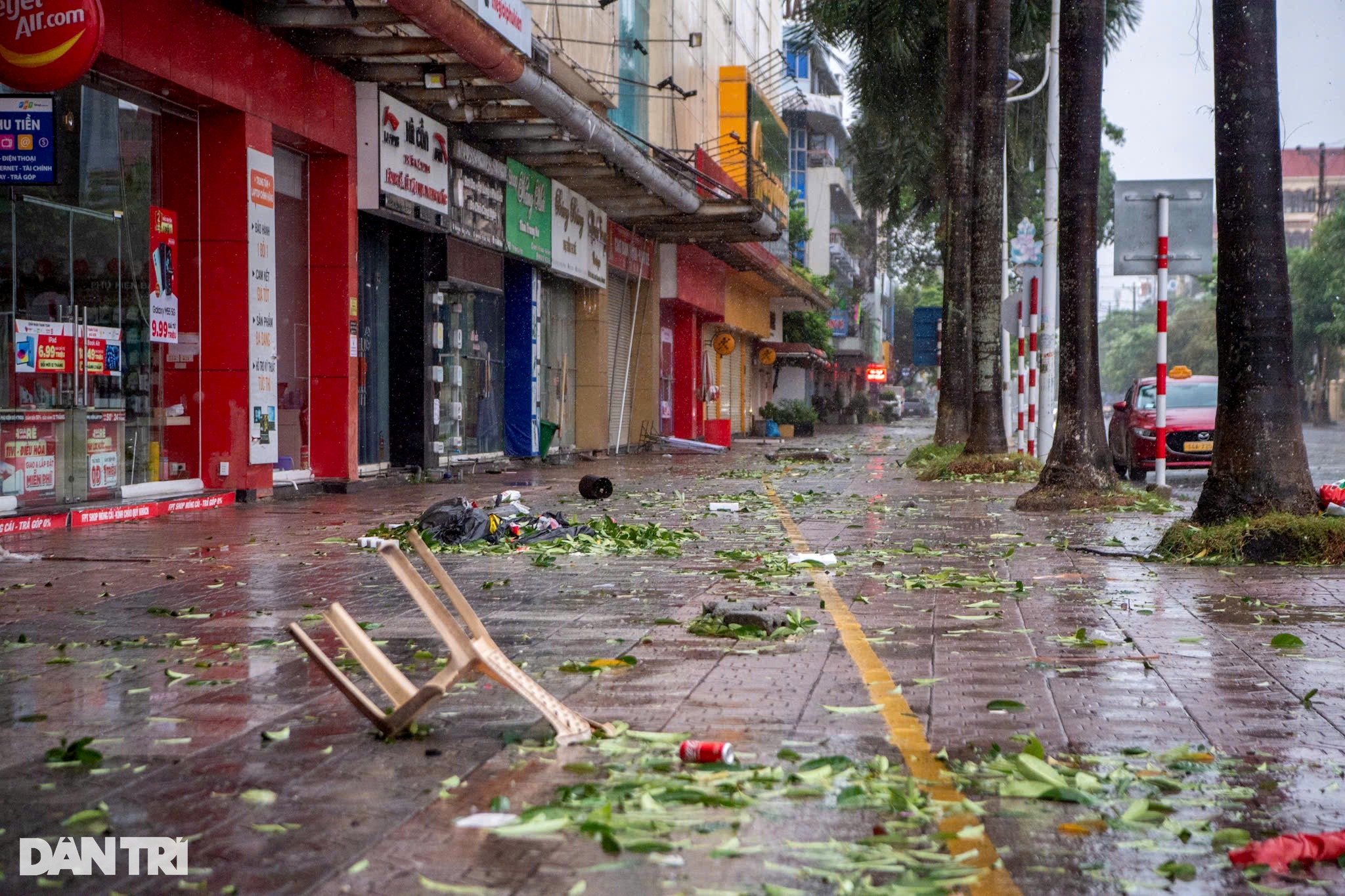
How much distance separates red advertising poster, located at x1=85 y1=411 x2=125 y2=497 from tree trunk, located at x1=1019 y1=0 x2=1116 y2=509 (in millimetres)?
8687

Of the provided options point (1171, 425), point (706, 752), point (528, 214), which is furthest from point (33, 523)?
point (1171, 425)

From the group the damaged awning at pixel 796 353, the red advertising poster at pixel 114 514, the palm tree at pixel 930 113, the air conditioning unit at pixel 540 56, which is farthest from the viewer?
the damaged awning at pixel 796 353

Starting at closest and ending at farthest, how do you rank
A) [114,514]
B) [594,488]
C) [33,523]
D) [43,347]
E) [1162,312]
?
[33,523] → [43,347] → [114,514] → [1162,312] → [594,488]

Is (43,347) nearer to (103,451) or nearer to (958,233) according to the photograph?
(103,451)

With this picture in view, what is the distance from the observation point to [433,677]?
445 cm

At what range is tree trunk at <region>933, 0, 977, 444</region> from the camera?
24.1m

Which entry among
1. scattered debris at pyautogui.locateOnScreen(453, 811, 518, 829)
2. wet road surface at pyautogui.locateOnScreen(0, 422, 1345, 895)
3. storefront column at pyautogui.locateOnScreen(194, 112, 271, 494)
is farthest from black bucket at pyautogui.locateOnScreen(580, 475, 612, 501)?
scattered debris at pyautogui.locateOnScreen(453, 811, 518, 829)

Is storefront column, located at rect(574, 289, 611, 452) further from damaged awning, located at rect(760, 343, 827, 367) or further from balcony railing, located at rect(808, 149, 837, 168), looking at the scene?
balcony railing, located at rect(808, 149, 837, 168)

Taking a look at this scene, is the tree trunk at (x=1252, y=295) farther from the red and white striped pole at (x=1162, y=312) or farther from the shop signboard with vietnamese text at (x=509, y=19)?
the shop signboard with vietnamese text at (x=509, y=19)

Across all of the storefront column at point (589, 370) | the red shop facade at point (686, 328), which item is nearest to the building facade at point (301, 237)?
the storefront column at point (589, 370)

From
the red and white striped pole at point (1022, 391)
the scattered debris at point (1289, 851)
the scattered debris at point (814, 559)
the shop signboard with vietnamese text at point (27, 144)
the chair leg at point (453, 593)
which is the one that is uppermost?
the shop signboard with vietnamese text at point (27, 144)

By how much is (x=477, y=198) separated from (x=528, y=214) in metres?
2.61

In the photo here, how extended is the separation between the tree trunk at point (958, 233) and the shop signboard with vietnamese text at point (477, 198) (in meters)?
7.88

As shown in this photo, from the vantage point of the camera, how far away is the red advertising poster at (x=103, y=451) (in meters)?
12.4
